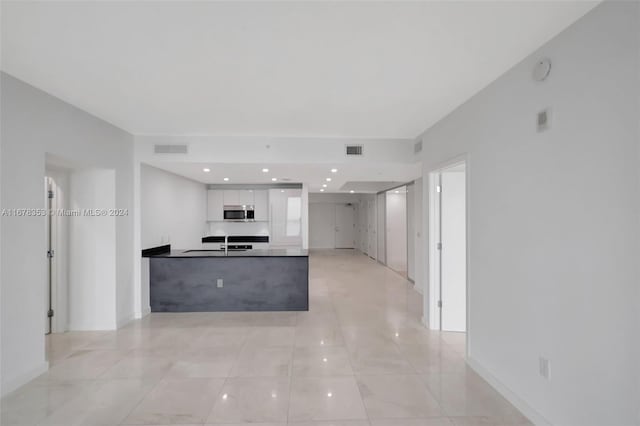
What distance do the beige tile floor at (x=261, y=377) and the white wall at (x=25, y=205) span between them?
0.34m

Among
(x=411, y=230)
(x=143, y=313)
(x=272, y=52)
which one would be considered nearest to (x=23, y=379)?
(x=143, y=313)

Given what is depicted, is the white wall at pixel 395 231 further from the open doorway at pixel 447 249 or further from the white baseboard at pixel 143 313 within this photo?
the white baseboard at pixel 143 313

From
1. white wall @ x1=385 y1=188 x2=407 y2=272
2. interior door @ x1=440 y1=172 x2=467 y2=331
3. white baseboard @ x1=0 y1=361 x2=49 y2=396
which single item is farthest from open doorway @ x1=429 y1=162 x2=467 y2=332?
white wall @ x1=385 y1=188 x2=407 y2=272

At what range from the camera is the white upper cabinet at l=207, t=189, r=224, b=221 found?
7.89 meters

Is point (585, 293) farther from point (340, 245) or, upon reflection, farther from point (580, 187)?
point (340, 245)

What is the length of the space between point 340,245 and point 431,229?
10.3 meters

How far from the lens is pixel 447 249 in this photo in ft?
13.5

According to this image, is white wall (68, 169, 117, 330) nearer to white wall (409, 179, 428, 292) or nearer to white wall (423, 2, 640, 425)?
white wall (423, 2, 640, 425)

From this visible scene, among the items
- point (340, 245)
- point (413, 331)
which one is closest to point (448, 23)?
point (413, 331)

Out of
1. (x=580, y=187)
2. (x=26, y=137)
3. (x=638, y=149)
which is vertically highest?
(x=26, y=137)

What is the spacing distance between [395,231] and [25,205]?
8100 millimetres

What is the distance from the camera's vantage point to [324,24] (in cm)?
196

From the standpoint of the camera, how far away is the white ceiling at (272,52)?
1844 mm

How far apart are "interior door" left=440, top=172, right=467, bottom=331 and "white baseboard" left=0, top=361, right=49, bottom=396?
14.8 feet
